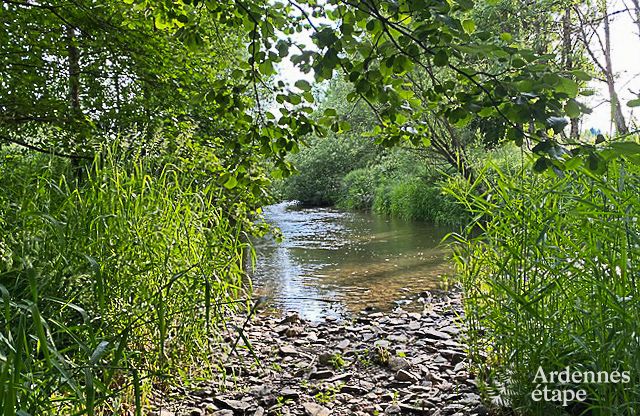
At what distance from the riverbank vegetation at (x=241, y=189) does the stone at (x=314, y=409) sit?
694 mm

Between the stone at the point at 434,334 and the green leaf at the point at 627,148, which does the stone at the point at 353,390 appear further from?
the green leaf at the point at 627,148

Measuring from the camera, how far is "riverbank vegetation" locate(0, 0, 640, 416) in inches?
49.7

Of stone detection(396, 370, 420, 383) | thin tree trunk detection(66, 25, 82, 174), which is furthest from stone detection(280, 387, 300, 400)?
thin tree trunk detection(66, 25, 82, 174)

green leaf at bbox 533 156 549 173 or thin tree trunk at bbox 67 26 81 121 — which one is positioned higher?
thin tree trunk at bbox 67 26 81 121

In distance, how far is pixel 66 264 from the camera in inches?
81.4

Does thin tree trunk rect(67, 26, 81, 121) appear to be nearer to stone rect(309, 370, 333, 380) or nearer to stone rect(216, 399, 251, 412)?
stone rect(216, 399, 251, 412)

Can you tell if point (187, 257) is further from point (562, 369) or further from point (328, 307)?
point (328, 307)

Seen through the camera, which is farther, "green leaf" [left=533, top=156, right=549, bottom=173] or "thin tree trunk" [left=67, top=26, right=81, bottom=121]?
"thin tree trunk" [left=67, top=26, right=81, bottom=121]

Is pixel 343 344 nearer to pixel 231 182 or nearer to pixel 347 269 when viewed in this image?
pixel 231 182

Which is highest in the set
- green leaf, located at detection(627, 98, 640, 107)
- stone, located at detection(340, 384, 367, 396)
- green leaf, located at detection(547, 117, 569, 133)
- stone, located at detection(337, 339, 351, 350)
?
green leaf, located at detection(627, 98, 640, 107)

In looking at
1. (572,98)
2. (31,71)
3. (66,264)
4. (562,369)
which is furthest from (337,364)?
(31,71)

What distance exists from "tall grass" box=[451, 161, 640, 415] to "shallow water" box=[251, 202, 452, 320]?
1992 millimetres

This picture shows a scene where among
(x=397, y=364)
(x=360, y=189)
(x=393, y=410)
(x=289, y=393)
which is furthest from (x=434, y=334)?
(x=360, y=189)

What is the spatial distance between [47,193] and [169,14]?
1.32 meters
